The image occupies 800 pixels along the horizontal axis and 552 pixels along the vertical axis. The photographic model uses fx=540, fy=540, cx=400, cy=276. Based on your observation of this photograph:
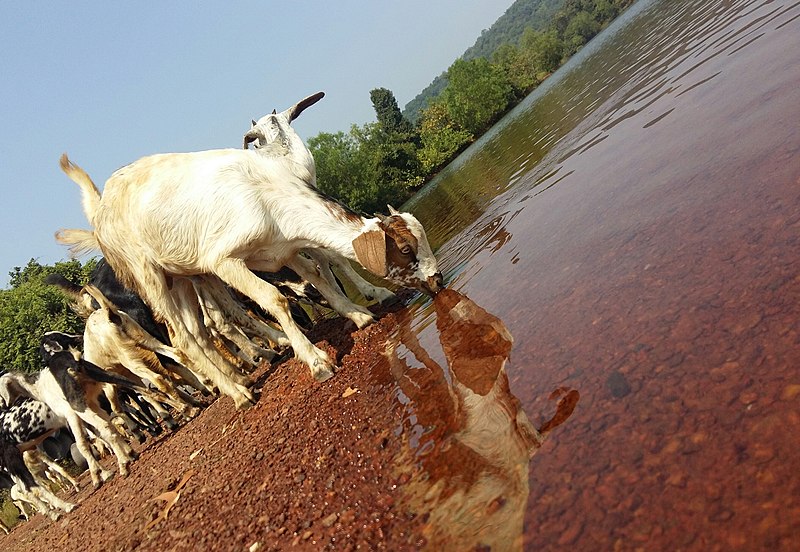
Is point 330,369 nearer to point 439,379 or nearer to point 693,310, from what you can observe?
point 439,379

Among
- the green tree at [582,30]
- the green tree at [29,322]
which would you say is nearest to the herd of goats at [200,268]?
the green tree at [29,322]

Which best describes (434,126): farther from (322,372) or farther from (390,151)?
(322,372)

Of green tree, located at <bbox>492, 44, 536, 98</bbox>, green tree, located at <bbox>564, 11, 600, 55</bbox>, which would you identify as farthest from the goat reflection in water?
green tree, located at <bbox>564, 11, 600, 55</bbox>

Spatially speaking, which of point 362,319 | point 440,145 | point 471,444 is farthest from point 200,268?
point 440,145

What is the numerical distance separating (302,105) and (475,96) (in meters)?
78.9

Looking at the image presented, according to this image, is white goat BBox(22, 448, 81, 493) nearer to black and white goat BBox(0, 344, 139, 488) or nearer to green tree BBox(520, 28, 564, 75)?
black and white goat BBox(0, 344, 139, 488)

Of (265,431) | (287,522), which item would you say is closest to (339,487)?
(287,522)

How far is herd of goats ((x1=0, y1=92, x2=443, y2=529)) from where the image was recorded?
22.7 ft

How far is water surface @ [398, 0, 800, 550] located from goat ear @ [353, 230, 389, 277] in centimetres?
89

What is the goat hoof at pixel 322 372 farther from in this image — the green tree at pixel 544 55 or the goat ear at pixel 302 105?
the green tree at pixel 544 55

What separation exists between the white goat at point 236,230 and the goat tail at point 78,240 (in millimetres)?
482

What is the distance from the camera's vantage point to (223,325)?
9.76m

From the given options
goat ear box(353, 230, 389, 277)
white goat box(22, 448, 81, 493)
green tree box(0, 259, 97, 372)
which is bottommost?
goat ear box(353, 230, 389, 277)

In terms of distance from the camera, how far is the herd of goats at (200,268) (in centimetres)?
692
